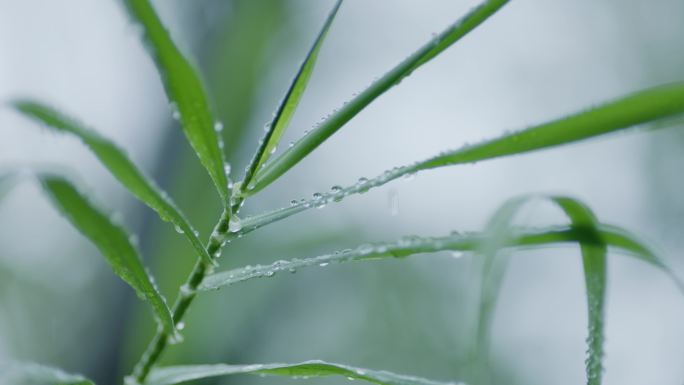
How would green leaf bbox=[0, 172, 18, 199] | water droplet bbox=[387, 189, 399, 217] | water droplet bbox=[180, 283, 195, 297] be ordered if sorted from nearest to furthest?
green leaf bbox=[0, 172, 18, 199] < water droplet bbox=[180, 283, 195, 297] < water droplet bbox=[387, 189, 399, 217]

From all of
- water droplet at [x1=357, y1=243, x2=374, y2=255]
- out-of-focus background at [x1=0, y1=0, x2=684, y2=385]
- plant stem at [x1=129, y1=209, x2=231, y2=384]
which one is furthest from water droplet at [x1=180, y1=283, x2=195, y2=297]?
out-of-focus background at [x1=0, y1=0, x2=684, y2=385]

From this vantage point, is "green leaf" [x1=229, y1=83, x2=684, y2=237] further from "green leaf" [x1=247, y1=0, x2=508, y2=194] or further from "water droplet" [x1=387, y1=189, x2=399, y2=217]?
"water droplet" [x1=387, y1=189, x2=399, y2=217]

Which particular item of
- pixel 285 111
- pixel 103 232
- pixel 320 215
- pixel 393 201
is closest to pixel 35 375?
pixel 103 232

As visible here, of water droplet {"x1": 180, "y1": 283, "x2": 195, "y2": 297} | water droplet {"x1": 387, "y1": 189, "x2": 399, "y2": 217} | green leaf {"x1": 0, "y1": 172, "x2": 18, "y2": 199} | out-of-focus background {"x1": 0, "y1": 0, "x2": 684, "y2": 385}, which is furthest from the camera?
out-of-focus background {"x1": 0, "y1": 0, "x2": 684, "y2": 385}

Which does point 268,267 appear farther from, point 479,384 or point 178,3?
point 178,3

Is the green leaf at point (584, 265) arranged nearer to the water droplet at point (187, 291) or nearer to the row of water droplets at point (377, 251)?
the row of water droplets at point (377, 251)
